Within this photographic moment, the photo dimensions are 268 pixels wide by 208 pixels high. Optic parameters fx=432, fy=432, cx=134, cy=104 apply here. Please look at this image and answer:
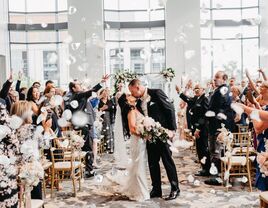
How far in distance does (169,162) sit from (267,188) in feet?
6.83

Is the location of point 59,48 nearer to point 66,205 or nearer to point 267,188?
point 66,205

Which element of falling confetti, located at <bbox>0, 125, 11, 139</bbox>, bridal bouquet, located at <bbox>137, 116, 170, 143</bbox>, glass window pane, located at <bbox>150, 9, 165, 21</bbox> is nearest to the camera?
falling confetti, located at <bbox>0, 125, 11, 139</bbox>

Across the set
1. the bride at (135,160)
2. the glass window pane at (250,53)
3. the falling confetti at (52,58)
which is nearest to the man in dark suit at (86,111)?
the bride at (135,160)

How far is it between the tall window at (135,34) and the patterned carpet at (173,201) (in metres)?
7.88

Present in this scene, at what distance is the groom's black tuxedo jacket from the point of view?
228 inches

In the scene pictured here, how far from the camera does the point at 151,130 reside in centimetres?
565

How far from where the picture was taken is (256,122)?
3619 mm

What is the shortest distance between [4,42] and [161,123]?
33.3ft

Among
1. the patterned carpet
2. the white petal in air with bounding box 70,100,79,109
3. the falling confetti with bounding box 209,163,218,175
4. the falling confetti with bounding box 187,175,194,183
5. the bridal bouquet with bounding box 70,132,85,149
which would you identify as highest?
the white petal in air with bounding box 70,100,79,109

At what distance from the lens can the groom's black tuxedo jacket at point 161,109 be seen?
19.0ft

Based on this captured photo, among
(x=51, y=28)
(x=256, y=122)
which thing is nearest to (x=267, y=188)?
(x=256, y=122)

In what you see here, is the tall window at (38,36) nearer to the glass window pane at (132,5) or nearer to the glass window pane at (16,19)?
the glass window pane at (16,19)

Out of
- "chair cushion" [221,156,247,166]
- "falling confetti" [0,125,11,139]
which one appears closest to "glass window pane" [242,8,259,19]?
"chair cushion" [221,156,247,166]

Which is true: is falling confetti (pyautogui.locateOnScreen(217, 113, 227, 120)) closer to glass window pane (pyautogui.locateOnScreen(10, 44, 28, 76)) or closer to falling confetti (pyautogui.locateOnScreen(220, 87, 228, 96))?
falling confetti (pyautogui.locateOnScreen(220, 87, 228, 96))
